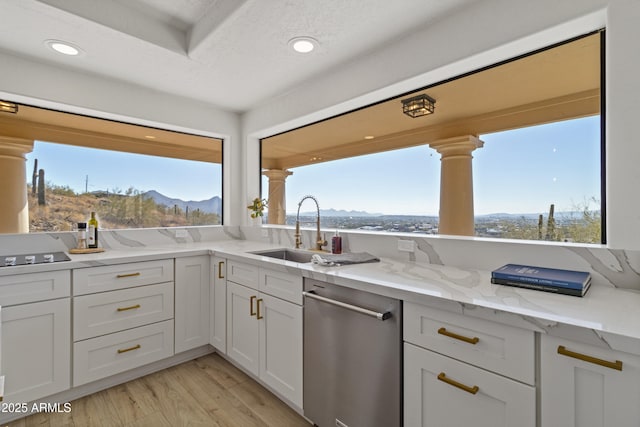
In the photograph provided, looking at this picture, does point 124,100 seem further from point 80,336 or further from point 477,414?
point 477,414

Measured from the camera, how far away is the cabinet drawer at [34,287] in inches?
70.4

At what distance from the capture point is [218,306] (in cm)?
252

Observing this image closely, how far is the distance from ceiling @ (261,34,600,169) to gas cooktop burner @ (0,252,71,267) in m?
2.24

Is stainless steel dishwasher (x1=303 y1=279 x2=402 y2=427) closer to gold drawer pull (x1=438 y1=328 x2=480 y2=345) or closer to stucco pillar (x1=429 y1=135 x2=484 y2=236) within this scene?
gold drawer pull (x1=438 y1=328 x2=480 y2=345)

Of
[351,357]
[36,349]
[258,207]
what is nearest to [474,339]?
[351,357]

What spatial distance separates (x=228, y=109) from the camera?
131 inches

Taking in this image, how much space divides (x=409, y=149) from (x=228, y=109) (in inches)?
80.7

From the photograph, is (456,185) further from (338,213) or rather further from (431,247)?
(338,213)

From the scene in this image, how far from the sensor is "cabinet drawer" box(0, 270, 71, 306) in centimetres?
179

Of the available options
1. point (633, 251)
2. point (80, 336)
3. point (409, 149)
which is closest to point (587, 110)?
point (633, 251)

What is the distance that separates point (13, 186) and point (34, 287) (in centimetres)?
96

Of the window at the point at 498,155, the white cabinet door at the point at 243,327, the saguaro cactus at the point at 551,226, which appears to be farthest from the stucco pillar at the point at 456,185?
the white cabinet door at the point at 243,327

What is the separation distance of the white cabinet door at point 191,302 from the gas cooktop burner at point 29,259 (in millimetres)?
742

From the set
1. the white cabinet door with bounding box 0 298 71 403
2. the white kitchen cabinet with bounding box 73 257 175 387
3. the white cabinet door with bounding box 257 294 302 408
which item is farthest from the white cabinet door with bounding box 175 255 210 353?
the white cabinet door with bounding box 257 294 302 408
